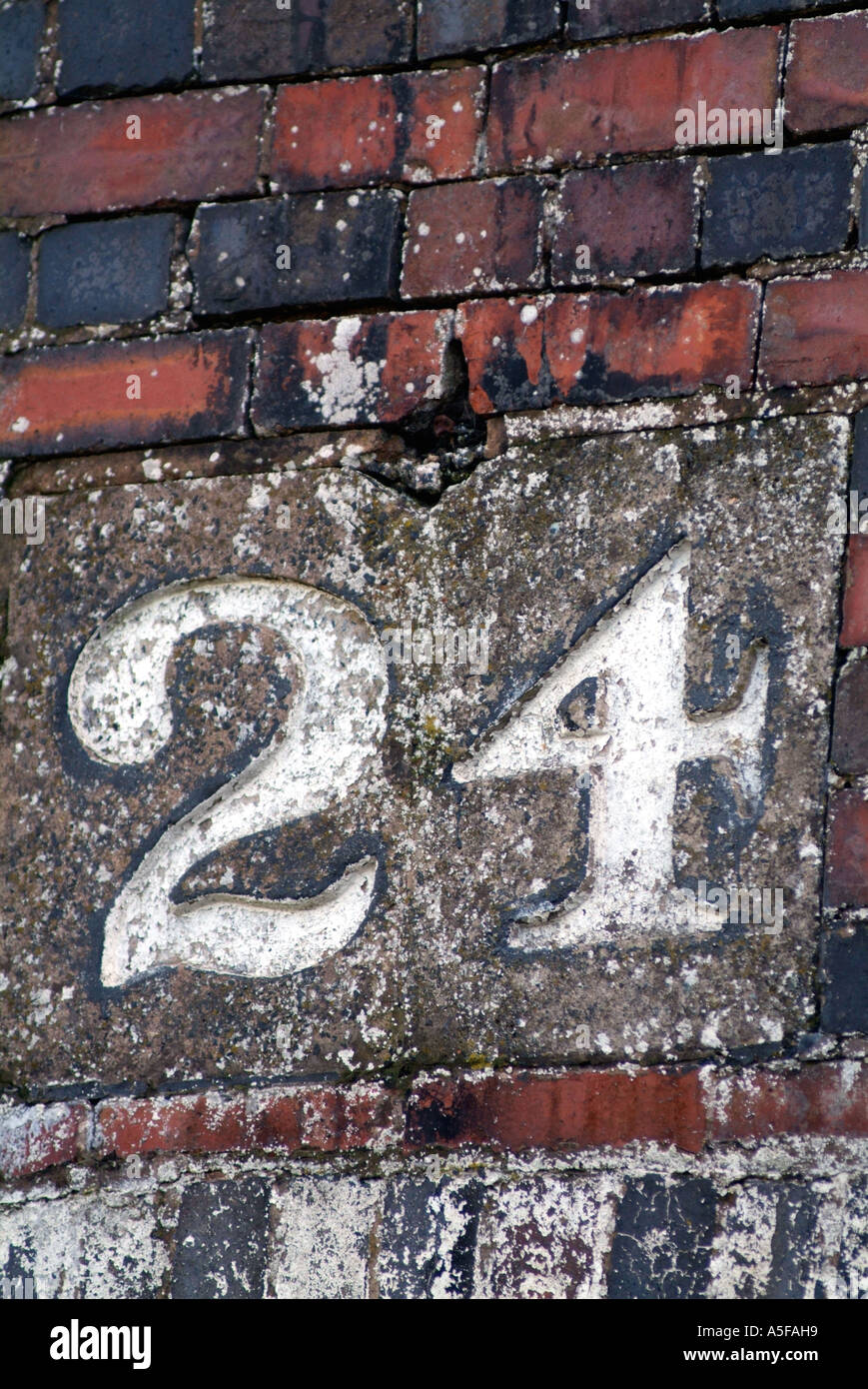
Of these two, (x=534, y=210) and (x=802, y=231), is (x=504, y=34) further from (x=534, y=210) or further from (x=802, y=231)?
(x=802, y=231)

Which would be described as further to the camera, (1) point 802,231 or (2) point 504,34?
(2) point 504,34

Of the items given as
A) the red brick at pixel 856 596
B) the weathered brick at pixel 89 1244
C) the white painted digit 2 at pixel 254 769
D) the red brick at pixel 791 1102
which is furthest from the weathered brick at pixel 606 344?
the weathered brick at pixel 89 1244

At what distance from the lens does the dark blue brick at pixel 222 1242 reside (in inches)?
63.6

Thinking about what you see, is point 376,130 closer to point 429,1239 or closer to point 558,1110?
point 558,1110

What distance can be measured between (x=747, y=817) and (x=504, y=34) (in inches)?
37.2

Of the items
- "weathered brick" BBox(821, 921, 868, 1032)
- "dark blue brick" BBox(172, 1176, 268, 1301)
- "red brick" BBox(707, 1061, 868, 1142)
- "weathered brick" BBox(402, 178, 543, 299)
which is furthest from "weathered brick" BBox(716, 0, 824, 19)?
"dark blue brick" BBox(172, 1176, 268, 1301)

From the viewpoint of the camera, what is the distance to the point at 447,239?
1740 millimetres

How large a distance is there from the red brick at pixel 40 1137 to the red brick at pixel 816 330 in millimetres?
1132

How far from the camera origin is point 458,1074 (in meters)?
1.61

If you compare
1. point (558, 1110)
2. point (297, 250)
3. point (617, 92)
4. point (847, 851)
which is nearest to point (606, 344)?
point (617, 92)

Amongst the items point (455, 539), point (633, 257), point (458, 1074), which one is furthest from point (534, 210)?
point (458, 1074)

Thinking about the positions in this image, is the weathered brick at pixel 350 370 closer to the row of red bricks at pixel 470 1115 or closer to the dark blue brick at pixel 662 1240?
the row of red bricks at pixel 470 1115

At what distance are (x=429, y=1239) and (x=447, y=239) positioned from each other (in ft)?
3.65

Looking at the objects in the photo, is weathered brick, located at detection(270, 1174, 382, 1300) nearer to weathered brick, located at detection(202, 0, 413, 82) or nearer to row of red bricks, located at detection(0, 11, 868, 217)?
row of red bricks, located at detection(0, 11, 868, 217)
